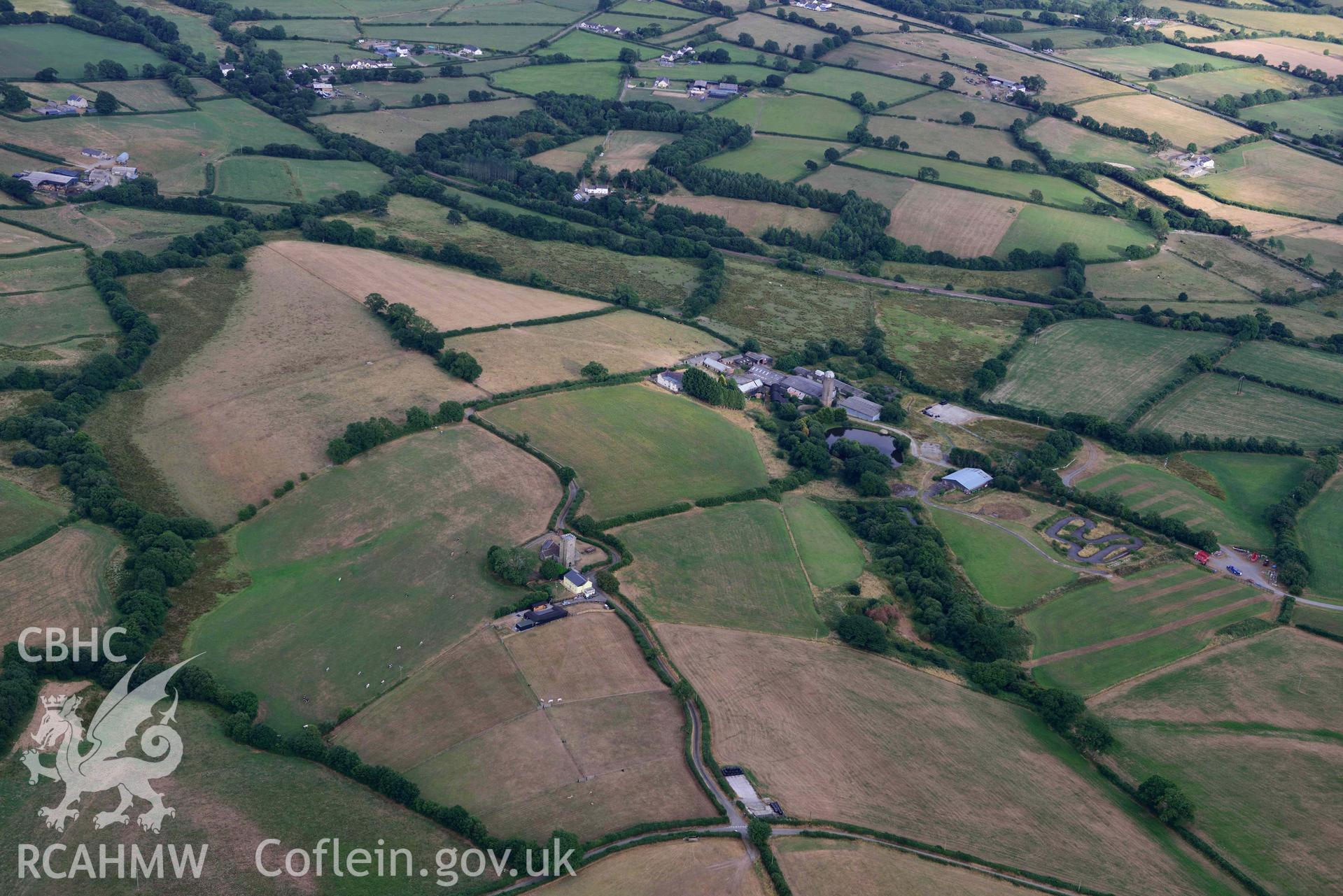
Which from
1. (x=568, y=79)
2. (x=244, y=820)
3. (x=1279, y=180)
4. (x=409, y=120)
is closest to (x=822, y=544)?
(x=244, y=820)

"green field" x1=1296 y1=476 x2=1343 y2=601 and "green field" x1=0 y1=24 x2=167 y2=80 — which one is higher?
"green field" x1=0 y1=24 x2=167 y2=80

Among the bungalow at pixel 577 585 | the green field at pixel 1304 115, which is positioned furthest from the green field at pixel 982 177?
the bungalow at pixel 577 585

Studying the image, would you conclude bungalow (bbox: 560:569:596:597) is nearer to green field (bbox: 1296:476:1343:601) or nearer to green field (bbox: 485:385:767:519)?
green field (bbox: 485:385:767:519)

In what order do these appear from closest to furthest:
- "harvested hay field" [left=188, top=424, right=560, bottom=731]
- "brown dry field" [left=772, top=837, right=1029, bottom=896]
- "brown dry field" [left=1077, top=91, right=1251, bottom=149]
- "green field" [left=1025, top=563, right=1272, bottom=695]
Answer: "brown dry field" [left=772, top=837, right=1029, bottom=896] < "harvested hay field" [left=188, top=424, right=560, bottom=731] < "green field" [left=1025, top=563, right=1272, bottom=695] < "brown dry field" [left=1077, top=91, right=1251, bottom=149]

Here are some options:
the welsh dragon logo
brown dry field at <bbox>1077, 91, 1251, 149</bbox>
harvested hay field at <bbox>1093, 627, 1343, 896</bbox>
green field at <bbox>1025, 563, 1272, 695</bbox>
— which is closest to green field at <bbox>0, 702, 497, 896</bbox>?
the welsh dragon logo

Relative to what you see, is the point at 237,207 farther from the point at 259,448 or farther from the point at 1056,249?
the point at 1056,249

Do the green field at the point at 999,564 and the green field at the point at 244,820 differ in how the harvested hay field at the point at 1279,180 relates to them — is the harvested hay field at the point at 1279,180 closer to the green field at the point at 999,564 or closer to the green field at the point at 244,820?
the green field at the point at 999,564
